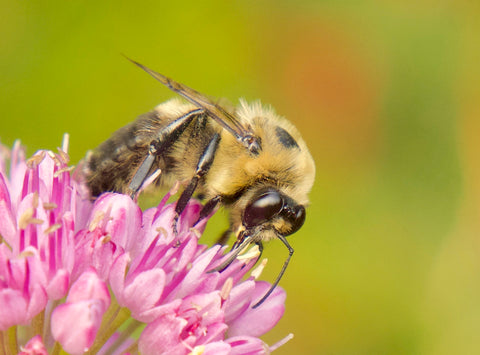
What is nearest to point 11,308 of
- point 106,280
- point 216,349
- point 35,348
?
point 35,348

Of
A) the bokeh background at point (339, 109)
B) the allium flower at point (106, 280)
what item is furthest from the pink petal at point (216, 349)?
the bokeh background at point (339, 109)

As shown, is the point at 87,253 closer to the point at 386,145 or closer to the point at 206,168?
the point at 206,168

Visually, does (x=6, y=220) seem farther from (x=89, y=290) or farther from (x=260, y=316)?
(x=260, y=316)

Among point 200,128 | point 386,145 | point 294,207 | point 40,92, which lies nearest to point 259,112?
point 200,128

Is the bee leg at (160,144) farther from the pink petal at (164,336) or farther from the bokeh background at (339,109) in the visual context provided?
the bokeh background at (339,109)

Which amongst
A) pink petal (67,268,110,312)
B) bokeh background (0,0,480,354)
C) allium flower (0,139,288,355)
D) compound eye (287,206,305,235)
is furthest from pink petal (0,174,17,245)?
bokeh background (0,0,480,354)

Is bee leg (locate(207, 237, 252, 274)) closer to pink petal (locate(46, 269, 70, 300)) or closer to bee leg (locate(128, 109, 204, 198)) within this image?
bee leg (locate(128, 109, 204, 198))
